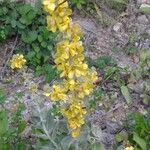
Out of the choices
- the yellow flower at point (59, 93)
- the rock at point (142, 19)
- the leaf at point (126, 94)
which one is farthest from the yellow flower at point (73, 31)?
the rock at point (142, 19)

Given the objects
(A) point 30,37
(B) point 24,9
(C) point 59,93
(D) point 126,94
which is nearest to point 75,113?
(C) point 59,93

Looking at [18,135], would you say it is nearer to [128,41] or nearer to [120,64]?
[120,64]

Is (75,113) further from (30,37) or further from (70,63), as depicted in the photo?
(30,37)

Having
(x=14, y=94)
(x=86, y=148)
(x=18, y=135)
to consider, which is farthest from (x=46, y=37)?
(x=86, y=148)

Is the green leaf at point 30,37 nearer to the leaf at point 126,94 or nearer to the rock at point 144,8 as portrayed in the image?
the leaf at point 126,94

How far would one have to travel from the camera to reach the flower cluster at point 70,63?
235cm

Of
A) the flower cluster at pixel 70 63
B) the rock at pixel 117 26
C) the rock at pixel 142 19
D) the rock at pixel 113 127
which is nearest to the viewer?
the flower cluster at pixel 70 63

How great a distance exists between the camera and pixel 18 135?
383 centimetres

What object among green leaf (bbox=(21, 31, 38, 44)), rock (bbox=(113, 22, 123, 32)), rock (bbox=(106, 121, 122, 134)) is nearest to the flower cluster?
rock (bbox=(106, 121, 122, 134))

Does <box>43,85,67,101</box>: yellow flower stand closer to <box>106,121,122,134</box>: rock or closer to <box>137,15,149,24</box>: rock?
<box>106,121,122,134</box>: rock

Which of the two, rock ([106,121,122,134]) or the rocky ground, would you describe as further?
the rocky ground

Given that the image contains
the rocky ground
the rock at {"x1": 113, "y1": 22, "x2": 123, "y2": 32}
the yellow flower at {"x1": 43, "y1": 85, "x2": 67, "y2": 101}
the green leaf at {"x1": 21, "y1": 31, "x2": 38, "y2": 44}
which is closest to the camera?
the yellow flower at {"x1": 43, "y1": 85, "x2": 67, "y2": 101}

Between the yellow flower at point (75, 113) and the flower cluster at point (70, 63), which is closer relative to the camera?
the flower cluster at point (70, 63)

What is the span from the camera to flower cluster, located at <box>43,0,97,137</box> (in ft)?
7.72
